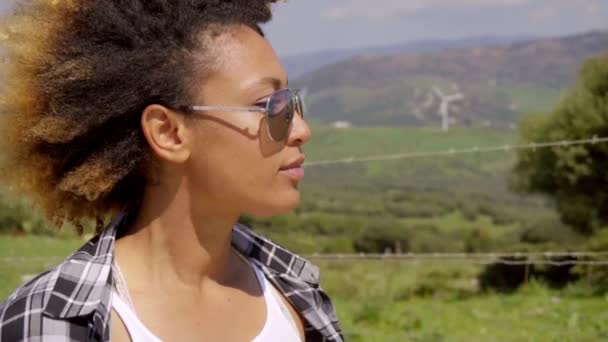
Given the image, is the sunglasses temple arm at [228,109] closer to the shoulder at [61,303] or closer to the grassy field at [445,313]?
the shoulder at [61,303]

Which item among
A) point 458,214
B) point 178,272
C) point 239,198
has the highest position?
point 239,198

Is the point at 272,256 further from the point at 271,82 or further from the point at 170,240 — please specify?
the point at 271,82

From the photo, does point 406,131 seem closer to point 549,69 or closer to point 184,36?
point 184,36

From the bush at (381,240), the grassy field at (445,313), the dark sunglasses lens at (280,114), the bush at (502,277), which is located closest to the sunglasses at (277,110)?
the dark sunglasses lens at (280,114)

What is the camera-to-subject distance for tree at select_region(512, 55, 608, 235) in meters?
13.1

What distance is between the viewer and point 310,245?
433 inches

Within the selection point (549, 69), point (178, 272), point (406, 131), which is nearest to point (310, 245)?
point (178, 272)

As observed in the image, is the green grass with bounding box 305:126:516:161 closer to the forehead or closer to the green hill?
the green hill

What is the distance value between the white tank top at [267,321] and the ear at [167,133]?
0.29 metres

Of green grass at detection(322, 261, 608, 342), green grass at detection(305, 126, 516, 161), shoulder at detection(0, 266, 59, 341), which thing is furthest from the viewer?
green grass at detection(305, 126, 516, 161)

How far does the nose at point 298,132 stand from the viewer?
1.80 metres

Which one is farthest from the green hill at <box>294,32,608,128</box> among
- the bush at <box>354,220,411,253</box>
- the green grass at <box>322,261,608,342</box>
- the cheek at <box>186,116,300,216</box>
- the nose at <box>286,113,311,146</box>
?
the cheek at <box>186,116,300,216</box>

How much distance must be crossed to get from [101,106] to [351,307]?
5.90m

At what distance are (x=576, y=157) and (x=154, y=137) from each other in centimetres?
1271
